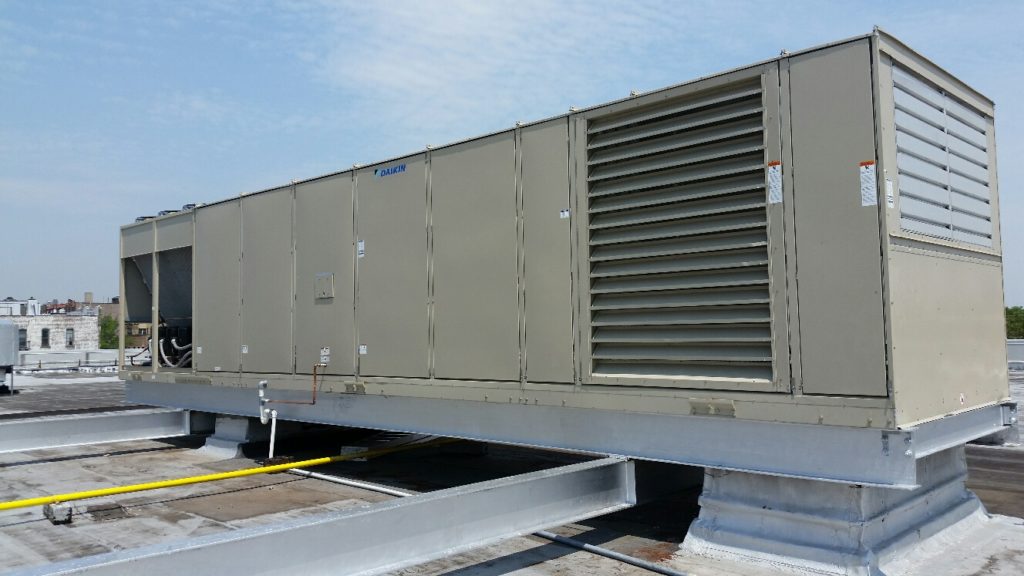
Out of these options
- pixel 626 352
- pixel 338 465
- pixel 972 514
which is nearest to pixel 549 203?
pixel 626 352

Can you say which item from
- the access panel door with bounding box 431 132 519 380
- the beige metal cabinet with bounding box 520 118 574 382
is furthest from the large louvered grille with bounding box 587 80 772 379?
the access panel door with bounding box 431 132 519 380

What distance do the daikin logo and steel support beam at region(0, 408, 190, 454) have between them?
4833mm

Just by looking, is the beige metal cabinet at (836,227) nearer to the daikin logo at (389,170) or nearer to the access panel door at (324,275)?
the daikin logo at (389,170)

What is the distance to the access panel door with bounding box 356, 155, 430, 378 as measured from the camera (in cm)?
718

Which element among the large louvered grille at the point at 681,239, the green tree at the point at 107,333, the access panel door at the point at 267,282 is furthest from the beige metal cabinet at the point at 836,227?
the green tree at the point at 107,333

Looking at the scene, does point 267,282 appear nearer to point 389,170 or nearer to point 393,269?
point 393,269

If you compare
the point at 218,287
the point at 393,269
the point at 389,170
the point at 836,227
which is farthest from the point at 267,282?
the point at 836,227

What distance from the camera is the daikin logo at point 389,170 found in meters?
7.42

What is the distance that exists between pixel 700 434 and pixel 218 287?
683 centimetres

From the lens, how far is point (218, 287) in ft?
31.6

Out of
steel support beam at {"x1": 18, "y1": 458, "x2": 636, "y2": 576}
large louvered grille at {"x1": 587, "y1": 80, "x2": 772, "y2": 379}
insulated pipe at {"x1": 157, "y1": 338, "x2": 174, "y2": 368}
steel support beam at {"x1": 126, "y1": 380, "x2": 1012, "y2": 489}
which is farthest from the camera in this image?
insulated pipe at {"x1": 157, "y1": 338, "x2": 174, "y2": 368}

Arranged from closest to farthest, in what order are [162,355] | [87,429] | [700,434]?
[700,434], [87,429], [162,355]

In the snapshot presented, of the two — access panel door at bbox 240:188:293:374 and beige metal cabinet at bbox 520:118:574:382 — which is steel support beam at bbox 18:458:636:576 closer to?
beige metal cabinet at bbox 520:118:574:382

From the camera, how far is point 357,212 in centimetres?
786
